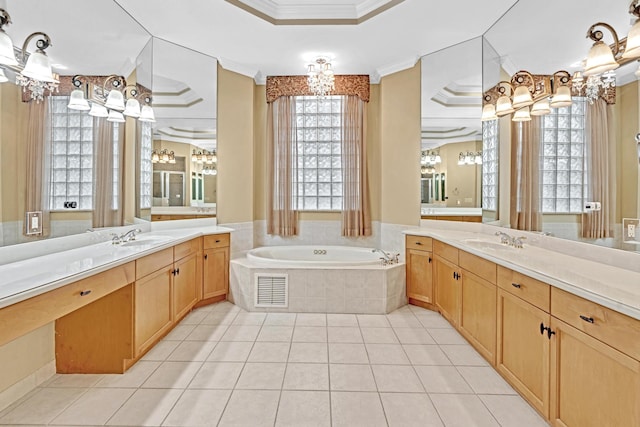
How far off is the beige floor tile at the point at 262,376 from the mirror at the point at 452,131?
252cm

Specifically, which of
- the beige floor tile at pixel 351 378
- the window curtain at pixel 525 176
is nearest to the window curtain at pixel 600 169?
the window curtain at pixel 525 176

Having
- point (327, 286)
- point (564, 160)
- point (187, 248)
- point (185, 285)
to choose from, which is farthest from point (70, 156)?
point (564, 160)

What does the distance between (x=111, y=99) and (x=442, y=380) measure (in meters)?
3.33

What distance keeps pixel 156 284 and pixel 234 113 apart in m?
2.40

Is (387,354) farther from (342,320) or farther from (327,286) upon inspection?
(327,286)

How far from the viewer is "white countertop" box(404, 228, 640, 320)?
1274mm

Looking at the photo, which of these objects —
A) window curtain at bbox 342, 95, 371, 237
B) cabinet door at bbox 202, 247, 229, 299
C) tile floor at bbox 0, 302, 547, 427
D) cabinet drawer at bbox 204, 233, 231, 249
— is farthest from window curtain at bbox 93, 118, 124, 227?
window curtain at bbox 342, 95, 371, 237

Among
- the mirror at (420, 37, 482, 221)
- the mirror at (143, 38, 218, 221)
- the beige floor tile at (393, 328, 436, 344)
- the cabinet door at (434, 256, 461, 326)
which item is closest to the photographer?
the beige floor tile at (393, 328, 436, 344)

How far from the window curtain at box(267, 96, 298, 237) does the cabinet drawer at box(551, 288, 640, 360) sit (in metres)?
3.20

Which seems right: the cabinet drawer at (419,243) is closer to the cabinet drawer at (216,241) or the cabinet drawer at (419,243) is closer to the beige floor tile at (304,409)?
the beige floor tile at (304,409)

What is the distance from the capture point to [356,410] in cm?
186

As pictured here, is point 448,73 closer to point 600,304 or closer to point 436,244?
point 436,244

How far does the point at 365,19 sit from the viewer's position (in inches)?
124

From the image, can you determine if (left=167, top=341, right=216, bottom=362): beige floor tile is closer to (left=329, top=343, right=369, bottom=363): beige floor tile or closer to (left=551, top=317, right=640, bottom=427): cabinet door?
(left=329, top=343, right=369, bottom=363): beige floor tile
